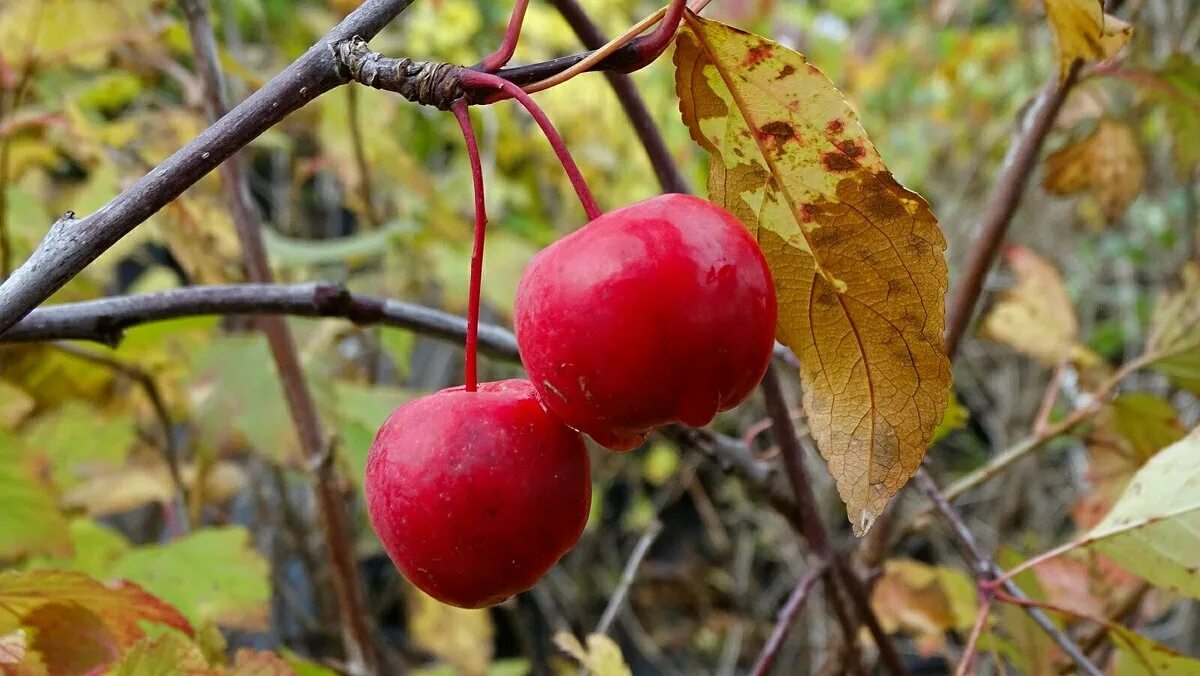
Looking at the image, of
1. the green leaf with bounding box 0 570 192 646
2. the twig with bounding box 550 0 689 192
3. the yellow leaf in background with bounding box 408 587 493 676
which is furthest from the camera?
the yellow leaf in background with bounding box 408 587 493 676

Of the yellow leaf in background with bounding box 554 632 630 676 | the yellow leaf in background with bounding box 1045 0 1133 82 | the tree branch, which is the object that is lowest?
the yellow leaf in background with bounding box 554 632 630 676

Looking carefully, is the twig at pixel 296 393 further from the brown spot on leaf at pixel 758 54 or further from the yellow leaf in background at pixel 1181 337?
the yellow leaf in background at pixel 1181 337

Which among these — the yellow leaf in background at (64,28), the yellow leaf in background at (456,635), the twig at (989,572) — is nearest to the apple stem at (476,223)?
the twig at (989,572)

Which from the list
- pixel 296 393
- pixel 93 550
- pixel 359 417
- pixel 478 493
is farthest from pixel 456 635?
pixel 478 493

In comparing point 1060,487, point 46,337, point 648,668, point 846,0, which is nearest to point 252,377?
point 46,337

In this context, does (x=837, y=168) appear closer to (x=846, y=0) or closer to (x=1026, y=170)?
(x=1026, y=170)

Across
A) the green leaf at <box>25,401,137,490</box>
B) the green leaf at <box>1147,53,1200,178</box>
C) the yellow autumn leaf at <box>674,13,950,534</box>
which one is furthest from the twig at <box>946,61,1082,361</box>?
the green leaf at <box>25,401,137,490</box>

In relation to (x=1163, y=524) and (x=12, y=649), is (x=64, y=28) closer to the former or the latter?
(x=12, y=649)

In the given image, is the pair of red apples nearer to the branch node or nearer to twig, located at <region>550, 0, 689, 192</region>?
the branch node
